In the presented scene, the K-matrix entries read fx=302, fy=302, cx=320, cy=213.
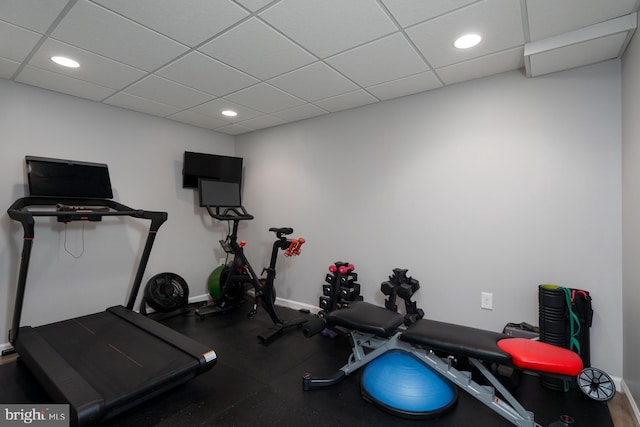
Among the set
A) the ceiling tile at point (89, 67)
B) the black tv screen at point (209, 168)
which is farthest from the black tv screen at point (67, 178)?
the black tv screen at point (209, 168)

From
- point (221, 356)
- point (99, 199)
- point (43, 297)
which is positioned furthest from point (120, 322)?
point (99, 199)

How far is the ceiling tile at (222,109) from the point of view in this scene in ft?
10.7

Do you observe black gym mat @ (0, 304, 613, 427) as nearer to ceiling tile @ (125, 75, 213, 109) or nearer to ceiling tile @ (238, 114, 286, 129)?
ceiling tile @ (125, 75, 213, 109)

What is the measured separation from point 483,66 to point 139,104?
340 cm

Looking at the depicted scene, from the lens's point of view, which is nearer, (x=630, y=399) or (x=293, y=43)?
(x=630, y=399)

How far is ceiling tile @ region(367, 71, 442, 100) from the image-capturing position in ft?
8.53

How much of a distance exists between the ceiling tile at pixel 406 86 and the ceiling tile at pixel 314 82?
26cm

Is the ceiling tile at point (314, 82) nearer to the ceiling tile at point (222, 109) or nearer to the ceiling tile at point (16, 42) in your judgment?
the ceiling tile at point (222, 109)

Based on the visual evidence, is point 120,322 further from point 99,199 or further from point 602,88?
point 602,88

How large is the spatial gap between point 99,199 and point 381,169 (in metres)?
2.90

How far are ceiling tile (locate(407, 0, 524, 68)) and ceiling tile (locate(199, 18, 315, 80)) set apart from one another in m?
0.83

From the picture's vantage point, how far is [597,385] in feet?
6.39

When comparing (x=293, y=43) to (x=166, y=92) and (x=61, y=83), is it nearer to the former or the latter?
(x=166, y=92)

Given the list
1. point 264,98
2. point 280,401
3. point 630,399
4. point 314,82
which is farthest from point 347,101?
point 630,399
